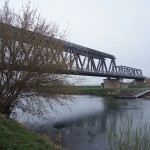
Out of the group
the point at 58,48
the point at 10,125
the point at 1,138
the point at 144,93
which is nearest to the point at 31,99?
the point at 58,48

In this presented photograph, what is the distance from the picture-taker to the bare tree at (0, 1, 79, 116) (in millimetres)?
23516

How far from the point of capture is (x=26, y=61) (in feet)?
78.4

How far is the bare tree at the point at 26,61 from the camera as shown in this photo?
77.2 feet

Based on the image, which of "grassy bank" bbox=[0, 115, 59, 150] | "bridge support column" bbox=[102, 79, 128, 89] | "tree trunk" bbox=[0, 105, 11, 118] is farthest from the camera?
"bridge support column" bbox=[102, 79, 128, 89]

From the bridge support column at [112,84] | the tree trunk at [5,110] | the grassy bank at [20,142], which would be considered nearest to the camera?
the grassy bank at [20,142]

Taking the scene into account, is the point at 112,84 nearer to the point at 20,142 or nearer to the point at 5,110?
the point at 5,110

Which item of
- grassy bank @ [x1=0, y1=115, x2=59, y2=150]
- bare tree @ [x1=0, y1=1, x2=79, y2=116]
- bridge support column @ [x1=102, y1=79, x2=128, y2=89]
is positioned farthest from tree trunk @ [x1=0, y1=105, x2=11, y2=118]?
bridge support column @ [x1=102, y1=79, x2=128, y2=89]

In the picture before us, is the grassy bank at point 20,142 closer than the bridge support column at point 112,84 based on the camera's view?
Yes

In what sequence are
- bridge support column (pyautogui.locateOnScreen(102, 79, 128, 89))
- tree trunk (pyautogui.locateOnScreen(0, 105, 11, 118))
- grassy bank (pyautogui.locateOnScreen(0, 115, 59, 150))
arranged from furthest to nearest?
bridge support column (pyautogui.locateOnScreen(102, 79, 128, 89)), tree trunk (pyautogui.locateOnScreen(0, 105, 11, 118)), grassy bank (pyautogui.locateOnScreen(0, 115, 59, 150))

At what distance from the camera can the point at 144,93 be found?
101 meters

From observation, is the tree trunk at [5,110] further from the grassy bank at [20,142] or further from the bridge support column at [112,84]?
the bridge support column at [112,84]

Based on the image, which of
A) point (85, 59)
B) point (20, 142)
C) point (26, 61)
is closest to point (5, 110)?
point (26, 61)

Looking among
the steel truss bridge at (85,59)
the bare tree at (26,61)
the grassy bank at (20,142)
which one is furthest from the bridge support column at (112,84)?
the grassy bank at (20,142)

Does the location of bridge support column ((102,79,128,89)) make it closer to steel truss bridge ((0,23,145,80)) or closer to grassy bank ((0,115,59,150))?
steel truss bridge ((0,23,145,80))
